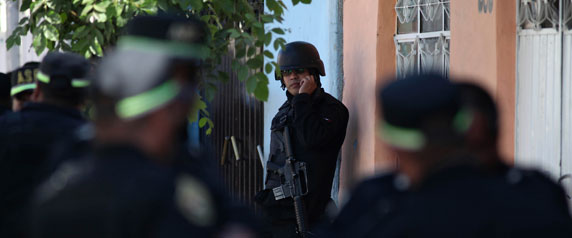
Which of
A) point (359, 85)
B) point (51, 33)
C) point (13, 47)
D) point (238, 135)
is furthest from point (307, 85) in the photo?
point (13, 47)

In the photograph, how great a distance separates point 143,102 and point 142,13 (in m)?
2.48

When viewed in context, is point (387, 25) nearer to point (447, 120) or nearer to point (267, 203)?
point (267, 203)

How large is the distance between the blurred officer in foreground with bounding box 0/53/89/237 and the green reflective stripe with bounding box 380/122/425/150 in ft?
3.70

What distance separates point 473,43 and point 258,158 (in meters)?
3.08

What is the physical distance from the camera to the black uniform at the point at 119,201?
173cm

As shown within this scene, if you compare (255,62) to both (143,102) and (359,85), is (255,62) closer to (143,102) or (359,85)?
(359,85)

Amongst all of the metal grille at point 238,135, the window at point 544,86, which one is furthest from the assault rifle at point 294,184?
the metal grille at point 238,135

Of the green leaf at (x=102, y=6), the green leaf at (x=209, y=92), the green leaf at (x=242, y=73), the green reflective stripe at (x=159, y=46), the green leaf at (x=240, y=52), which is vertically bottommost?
the green leaf at (x=209, y=92)

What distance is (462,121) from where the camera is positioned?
78.4 inches

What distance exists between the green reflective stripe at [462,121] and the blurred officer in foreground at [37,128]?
1295 millimetres

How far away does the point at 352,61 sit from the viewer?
20.7ft

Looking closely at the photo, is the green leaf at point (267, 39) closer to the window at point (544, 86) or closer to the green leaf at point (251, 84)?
the green leaf at point (251, 84)

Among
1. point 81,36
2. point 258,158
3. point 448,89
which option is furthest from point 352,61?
point 448,89

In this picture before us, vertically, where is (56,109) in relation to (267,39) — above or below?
below
